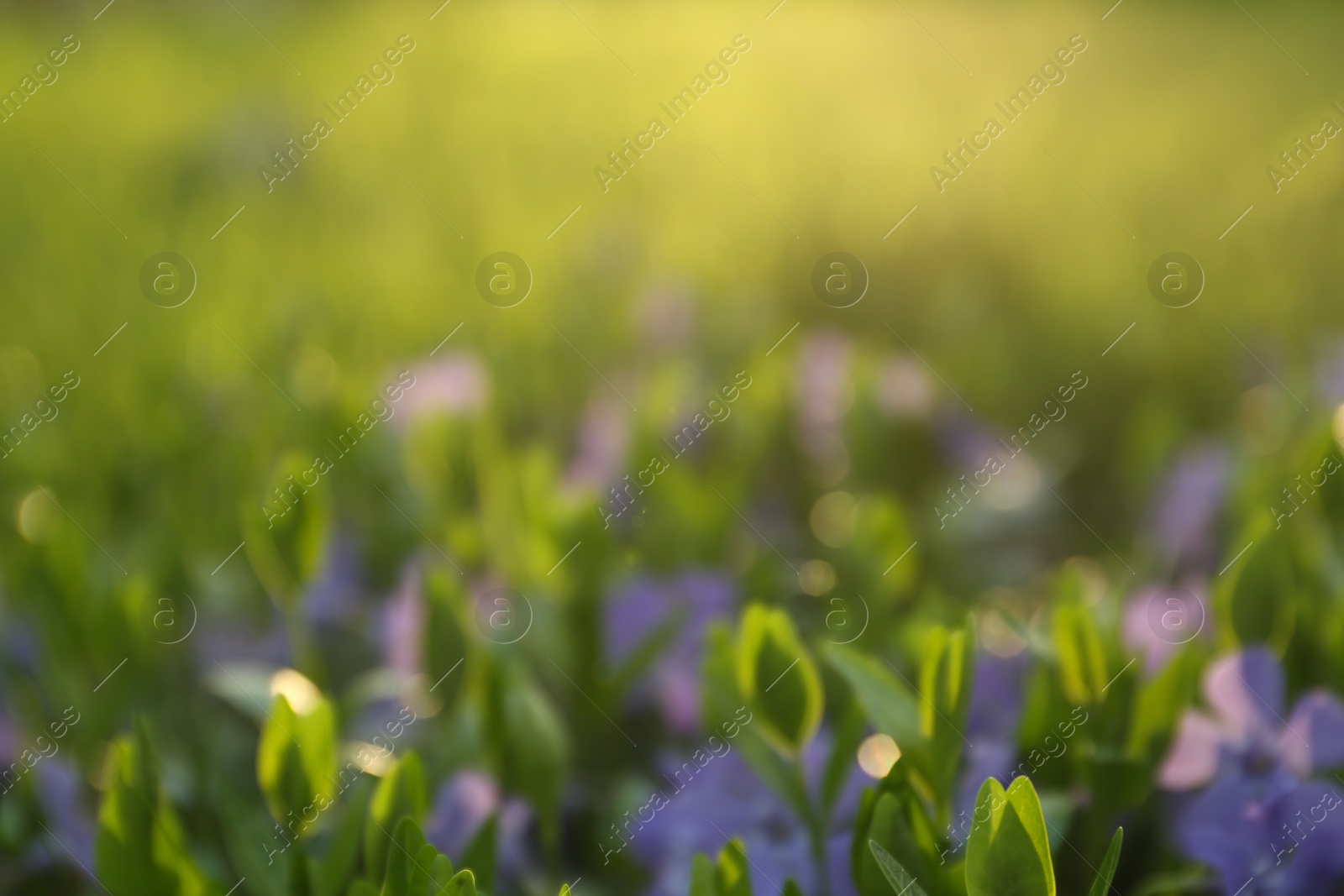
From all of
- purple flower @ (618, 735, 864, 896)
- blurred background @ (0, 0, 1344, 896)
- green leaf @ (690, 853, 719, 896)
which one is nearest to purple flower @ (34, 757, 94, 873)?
blurred background @ (0, 0, 1344, 896)

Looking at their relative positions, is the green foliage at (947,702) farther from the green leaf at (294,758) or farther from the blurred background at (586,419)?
the green leaf at (294,758)

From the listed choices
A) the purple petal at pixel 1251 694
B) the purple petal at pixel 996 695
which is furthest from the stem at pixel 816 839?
the purple petal at pixel 1251 694

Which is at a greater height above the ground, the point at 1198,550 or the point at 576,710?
the point at 576,710

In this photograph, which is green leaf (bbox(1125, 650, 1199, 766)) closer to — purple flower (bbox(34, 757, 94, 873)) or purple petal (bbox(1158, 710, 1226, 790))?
purple petal (bbox(1158, 710, 1226, 790))

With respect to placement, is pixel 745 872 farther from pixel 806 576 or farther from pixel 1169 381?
pixel 1169 381

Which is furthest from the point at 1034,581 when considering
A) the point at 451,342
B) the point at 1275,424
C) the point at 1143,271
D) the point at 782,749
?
the point at 1143,271

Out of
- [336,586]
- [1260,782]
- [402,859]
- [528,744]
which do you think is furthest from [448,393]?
[1260,782]
